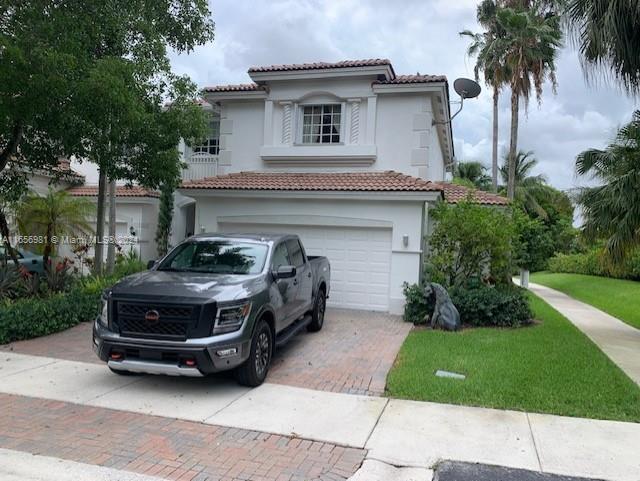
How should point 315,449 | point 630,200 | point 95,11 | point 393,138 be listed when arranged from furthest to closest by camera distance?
1. point 393,138
2. point 630,200
3. point 95,11
4. point 315,449

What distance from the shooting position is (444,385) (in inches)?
257

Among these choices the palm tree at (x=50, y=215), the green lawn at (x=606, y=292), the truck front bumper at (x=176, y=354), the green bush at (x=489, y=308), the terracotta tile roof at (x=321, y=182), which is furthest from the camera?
the green lawn at (x=606, y=292)

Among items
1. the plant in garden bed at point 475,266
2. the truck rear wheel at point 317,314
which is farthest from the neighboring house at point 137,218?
the plant in garden bed at point 475,266

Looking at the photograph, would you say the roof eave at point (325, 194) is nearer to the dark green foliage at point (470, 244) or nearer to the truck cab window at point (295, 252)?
the dark green foliage at point (470, 244)

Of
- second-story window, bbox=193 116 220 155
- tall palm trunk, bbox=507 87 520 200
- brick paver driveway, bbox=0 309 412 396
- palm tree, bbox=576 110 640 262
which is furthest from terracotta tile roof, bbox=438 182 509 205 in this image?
tall palm trunk, bbox=507 87 520 200

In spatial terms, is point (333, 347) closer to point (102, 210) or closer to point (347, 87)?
point (102, 210)

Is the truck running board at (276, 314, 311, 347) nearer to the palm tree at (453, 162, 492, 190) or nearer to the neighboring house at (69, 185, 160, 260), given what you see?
the neighboring house at (69, 185, 160, 260)

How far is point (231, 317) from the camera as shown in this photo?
238 inches

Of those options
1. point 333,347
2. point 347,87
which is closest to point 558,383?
point 333,347

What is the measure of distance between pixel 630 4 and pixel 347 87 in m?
7.54

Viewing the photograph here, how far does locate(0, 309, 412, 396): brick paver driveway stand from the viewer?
685cm

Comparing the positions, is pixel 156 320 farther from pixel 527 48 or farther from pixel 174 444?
pixel 527 48

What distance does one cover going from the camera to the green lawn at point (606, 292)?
53.8 ft

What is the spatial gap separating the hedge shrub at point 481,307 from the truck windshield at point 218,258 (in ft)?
16.2
